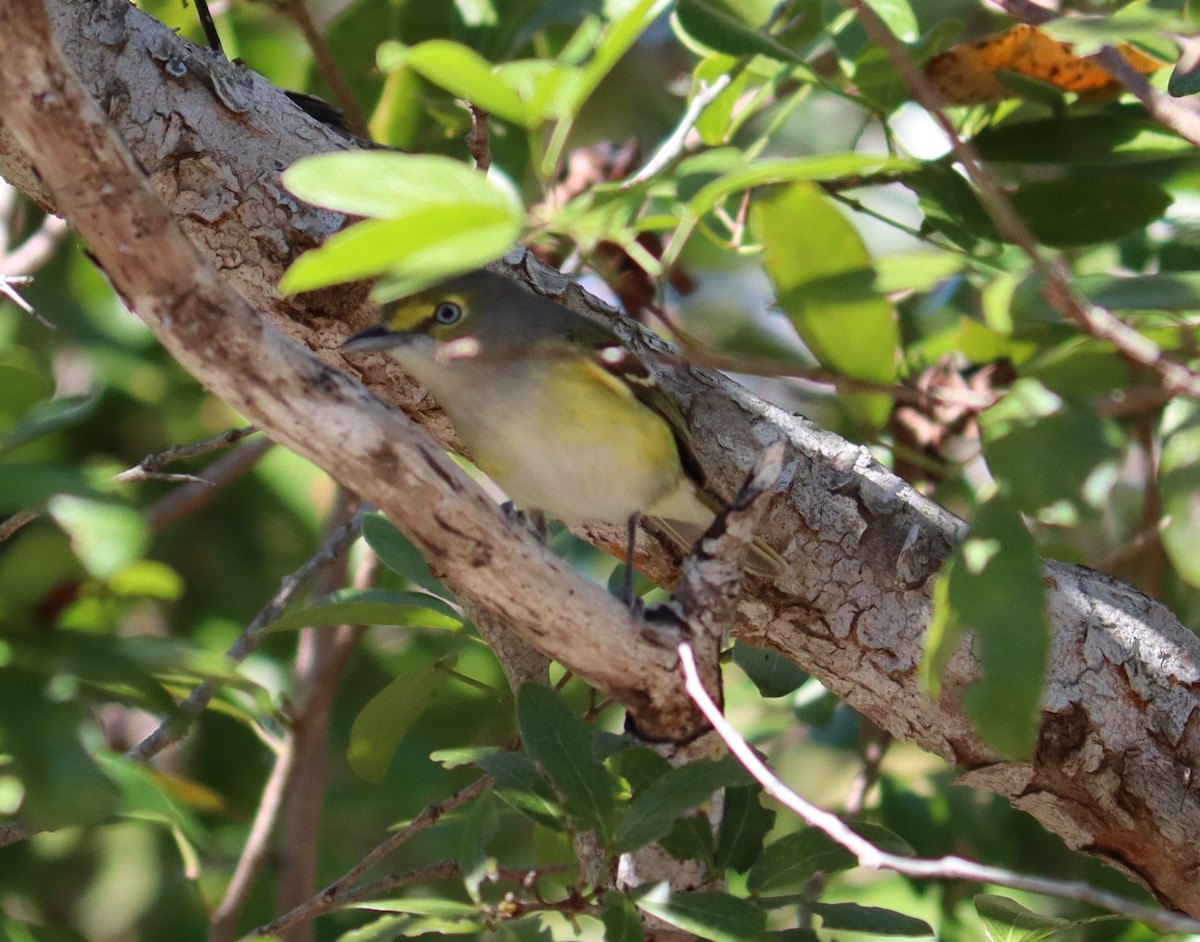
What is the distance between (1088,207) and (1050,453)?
1.43 meters

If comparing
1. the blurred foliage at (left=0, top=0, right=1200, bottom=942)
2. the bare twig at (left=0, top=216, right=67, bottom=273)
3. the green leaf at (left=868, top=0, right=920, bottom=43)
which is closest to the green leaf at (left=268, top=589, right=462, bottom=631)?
the blurred foliage at (left=0, top=0, right=1200, bottom=942)

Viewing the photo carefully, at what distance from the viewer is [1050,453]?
1.68 meters

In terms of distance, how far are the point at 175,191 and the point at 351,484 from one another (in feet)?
3.40

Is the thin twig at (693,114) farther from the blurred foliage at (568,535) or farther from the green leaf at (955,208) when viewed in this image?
the green leaf at (955,208)

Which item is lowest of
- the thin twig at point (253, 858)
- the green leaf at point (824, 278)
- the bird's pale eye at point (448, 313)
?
the thin twig at point (253, 858)

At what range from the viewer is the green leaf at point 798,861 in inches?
86.8

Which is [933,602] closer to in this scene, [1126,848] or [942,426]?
[1126,848]

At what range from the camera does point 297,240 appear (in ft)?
9.06

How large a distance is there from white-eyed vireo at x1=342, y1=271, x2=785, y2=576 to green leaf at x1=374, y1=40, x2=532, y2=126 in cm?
129

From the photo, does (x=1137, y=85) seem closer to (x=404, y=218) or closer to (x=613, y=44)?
(x=613, y=44)

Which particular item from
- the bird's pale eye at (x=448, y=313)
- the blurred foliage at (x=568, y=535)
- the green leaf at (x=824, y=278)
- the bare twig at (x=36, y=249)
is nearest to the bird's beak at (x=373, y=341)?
the bird's pale eye at (x=448, y=313)

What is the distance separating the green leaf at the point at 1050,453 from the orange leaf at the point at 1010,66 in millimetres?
1823

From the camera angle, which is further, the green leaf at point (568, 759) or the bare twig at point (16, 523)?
the bare twig at point (16, 523)

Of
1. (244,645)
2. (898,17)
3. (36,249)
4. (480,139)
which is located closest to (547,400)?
(480,139)
